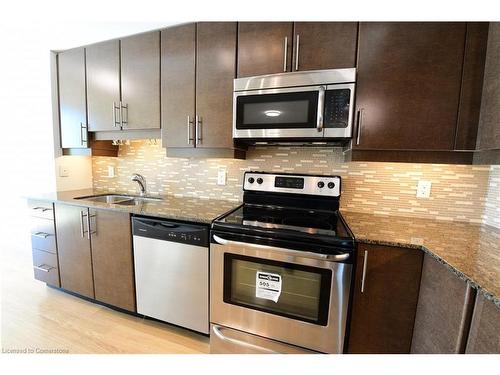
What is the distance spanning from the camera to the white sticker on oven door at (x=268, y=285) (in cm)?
115

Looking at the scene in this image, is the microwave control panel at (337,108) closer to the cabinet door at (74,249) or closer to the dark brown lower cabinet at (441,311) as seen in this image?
the dark brown lower cabinet at (441,311)

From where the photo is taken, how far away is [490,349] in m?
0.62

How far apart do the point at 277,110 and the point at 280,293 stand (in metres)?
1.08

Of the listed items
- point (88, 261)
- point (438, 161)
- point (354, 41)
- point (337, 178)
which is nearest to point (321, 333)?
point (337, 178)

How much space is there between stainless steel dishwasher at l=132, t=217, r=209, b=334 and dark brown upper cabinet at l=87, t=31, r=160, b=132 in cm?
86

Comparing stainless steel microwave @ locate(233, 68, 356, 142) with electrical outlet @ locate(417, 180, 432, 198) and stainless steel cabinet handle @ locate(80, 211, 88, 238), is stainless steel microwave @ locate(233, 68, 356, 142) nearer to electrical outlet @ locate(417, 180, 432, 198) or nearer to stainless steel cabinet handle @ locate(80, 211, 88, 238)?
electrical outlet @ locate(417, 180, 432, 198)

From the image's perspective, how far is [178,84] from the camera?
5.19 ft

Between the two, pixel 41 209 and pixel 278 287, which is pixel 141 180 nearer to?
pixel 41 209

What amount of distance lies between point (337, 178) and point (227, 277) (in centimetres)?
100

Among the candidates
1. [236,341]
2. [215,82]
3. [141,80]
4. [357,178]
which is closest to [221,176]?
[215,82]

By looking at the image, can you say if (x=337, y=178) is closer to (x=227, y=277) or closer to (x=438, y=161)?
(x=438, y=161)

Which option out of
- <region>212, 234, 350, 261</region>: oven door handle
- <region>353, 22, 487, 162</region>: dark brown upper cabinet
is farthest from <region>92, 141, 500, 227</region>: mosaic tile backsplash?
<region>212, 234, 350, 261</region>: oven door handle

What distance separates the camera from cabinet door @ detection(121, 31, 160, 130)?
5.35ft

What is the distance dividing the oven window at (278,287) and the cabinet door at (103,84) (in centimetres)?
158
